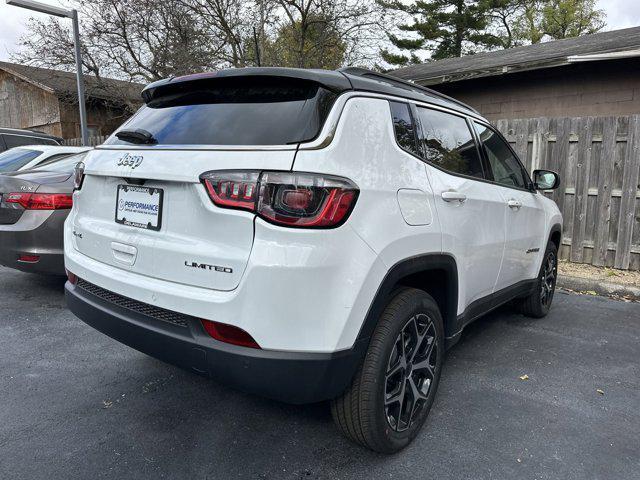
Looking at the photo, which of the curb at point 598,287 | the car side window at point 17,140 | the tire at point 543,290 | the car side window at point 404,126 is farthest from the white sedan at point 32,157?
the curb at point 598,287

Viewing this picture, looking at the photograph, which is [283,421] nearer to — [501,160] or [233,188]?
[233,188]

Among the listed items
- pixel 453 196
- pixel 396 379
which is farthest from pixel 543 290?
pixel 396 379

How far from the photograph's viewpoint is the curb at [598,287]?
5484mm

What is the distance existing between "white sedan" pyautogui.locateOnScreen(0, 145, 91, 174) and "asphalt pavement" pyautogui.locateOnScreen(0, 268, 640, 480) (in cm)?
265

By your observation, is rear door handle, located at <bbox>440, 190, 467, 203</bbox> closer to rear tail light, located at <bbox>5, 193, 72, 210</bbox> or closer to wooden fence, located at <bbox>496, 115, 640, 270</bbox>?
rear tail light, located at <bbox>5, 193, 72, 210</bbox>

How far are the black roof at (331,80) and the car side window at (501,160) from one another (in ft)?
2.68

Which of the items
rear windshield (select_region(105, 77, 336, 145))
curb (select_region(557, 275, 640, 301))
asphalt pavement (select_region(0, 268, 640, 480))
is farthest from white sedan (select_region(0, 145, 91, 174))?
curb (select_region(557, 275, 640, 301))

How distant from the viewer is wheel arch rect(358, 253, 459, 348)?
2105mm

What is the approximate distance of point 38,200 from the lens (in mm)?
4402

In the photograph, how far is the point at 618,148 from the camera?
6.01 m

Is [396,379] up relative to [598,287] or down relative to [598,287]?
up

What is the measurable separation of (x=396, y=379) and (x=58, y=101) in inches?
979

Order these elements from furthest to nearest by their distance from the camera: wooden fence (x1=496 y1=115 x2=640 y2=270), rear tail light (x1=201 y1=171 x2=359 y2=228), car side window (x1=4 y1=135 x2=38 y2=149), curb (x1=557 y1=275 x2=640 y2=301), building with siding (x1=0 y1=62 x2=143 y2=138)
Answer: building with siding (x1=0 y1=62 x2=143 y2=138) → car side window (x1=4 y1=135 x2=38 y2=149) → wooden fence (x1=496 y1=115 x2=640 y2=270) → curb (x1=557 y1=275 x2=640 y2=301) → rear tail light (x1=201 y1=171 x2=359 y2=228)

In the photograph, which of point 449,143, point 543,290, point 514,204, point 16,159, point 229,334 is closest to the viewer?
point 229,334
